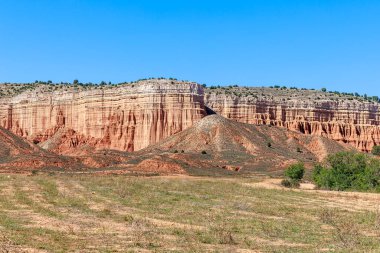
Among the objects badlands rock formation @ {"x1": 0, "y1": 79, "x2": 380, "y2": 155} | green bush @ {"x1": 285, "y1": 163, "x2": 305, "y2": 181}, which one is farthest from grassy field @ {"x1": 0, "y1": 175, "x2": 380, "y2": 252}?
badlands rock formation @ {"x1": 0, "y1": 79, "x2": 380, "y2": 155}

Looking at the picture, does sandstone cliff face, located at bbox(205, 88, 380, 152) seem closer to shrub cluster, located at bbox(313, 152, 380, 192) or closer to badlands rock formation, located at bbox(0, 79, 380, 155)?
badlands rock formation, located at bbox(0, 79, 380, 155)

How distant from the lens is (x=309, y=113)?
456 feet

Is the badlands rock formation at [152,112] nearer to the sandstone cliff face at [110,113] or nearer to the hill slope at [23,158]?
the sandstone cliff face at [110,113]

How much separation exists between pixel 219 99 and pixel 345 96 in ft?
133

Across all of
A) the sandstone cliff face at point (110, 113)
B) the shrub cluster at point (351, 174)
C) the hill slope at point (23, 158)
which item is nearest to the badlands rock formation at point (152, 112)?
the sandstone cliff face at point (110, 113)

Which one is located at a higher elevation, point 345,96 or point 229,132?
point 345,96

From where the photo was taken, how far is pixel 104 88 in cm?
13038

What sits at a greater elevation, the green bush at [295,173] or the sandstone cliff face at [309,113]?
the sandstone cliff face at [309,113]

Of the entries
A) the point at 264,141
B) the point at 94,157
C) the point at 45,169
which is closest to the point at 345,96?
the point at 264,141

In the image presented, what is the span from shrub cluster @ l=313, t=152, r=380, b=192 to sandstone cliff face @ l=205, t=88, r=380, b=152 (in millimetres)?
72568

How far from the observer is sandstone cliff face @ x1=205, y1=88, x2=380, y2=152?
134000 millimetres

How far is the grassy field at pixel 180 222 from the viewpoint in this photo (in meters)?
20.0

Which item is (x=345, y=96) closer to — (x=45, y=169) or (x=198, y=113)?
(x=198, y=113)

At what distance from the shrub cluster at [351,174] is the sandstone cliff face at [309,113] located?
238ft
